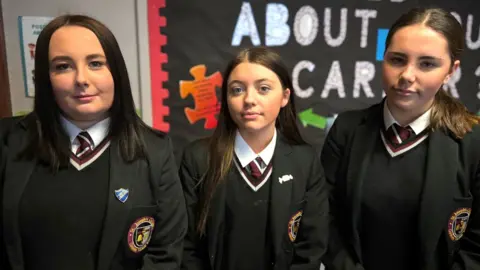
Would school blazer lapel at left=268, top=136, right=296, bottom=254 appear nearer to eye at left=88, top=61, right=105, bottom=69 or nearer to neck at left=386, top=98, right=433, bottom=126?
neck at left=386, top=98, right=433, bottom=126

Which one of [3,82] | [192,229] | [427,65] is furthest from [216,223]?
[3,82]

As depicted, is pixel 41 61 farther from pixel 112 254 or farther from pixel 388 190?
pixel 388 190

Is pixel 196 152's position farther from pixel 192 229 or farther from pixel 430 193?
pixel 430 193

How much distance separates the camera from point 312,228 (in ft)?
4.03

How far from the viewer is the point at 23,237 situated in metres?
0.96

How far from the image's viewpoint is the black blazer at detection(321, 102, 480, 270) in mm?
1106

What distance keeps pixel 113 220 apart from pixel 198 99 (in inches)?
34.0

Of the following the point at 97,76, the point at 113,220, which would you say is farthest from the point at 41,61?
the point at 113,220

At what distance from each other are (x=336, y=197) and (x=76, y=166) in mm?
789

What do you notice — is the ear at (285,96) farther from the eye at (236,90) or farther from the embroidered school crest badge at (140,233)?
the embroidered school crest badge at (140,233)

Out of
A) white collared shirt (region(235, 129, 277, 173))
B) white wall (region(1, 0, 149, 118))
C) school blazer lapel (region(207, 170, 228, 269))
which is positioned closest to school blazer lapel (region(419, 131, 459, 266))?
white collared shirt (region(235, 129, 277, 173))

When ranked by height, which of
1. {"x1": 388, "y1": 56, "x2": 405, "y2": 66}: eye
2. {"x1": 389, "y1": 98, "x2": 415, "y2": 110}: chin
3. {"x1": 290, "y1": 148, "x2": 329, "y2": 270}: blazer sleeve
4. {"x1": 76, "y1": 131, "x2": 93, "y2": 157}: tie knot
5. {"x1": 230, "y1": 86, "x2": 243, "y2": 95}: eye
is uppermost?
{"x1": 388, "y1": 56, "x2": 405, "y2": 66}: eye

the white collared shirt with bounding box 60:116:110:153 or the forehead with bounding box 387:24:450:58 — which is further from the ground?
the forehead with bounding box 387:24:450:58

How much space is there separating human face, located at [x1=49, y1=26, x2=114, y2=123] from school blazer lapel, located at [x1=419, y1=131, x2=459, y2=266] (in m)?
0.91
